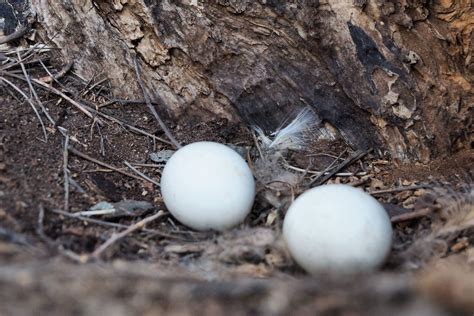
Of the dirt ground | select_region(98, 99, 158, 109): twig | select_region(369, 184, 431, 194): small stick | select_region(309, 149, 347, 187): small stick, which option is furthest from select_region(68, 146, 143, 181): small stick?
select_region(369, 184, 431, 194): small stick

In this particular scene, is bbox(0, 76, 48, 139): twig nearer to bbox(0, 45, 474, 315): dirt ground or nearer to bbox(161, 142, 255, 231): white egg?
bbox(0, 45, 474, 315): dirt ground

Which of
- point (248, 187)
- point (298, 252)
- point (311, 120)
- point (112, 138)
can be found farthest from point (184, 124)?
point (298, 252)

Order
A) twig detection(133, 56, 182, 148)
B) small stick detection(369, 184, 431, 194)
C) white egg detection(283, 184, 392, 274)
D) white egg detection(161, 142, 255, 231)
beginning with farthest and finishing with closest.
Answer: twig detection(133, 56, 182, 148) < small stick detection(369, 184, 431, 194) < white egg detection(161, 142, 255, 231) < white egg detection(283, 184, 392, 274)

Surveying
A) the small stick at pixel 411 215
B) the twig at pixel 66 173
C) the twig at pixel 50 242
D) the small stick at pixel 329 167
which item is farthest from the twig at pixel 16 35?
the small stick at pixel 411 215

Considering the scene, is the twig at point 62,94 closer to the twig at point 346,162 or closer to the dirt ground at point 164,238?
the dirt ground at point 164,238

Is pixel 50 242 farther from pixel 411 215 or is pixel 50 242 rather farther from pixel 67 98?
pixel 411 215

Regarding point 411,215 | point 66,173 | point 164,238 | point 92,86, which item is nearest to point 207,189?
point 164,238
